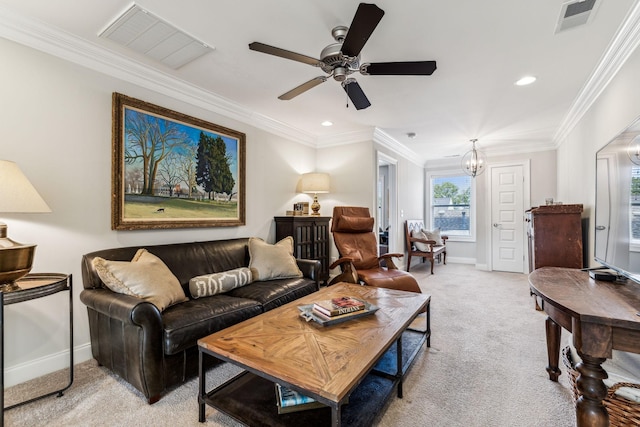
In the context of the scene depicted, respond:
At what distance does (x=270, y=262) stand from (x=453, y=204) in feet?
17.0

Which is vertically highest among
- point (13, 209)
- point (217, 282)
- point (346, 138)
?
point (346, 138)

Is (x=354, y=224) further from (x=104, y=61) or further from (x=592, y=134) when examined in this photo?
(x=104, y=61)

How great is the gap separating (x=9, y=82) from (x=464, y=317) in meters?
4.26

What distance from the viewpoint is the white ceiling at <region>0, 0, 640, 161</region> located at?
1.81m

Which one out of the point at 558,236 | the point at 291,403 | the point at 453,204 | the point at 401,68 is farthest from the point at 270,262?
the point at 453,204

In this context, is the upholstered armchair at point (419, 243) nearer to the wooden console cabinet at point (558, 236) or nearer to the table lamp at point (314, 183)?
the wooden console cabinet at point (558, 236)

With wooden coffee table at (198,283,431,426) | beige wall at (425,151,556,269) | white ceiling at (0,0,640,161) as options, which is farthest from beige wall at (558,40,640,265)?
wooden coffee table at (198,283,431,426)

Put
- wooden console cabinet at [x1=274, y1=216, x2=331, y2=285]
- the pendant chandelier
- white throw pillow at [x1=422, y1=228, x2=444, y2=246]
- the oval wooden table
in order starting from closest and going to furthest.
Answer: the oval wooden table < wooden console cabinet at [x1=274, y1=216, x2=331, y2=285] < the pendant chandelier < white throw pillow at [x1=422, y1=228, x2=444, y2=246]

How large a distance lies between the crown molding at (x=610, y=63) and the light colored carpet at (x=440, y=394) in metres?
2.34

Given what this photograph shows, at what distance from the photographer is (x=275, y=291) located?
2.54 metres

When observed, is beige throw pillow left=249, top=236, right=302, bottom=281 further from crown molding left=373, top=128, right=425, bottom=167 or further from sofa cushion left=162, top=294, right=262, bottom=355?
crown molding left=373, top=128, right=425, bottom=167

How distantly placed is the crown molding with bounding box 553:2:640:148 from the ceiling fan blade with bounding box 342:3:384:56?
67.9 inches

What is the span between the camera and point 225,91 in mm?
3025

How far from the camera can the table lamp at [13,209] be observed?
1501mm
